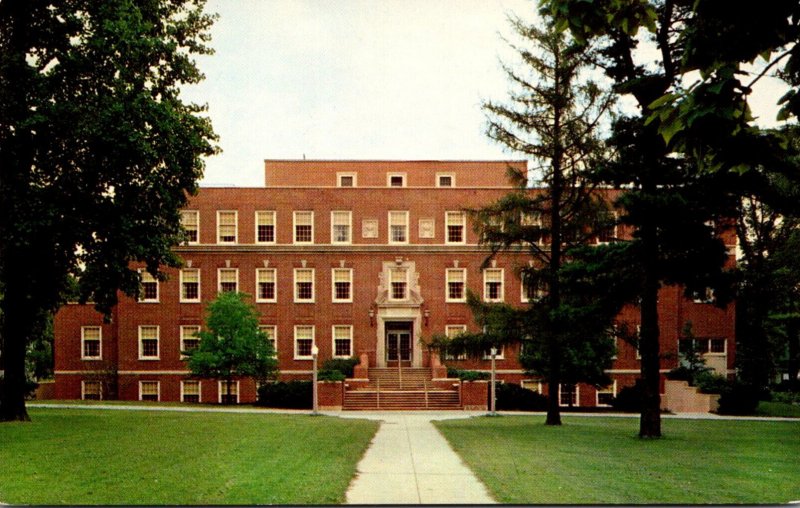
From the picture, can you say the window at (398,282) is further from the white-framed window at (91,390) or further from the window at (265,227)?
the white-framed window at (91,390)

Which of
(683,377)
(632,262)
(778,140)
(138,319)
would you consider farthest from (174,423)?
(683,377)

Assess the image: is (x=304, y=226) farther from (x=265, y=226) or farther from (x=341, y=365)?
(x=341, y=365)

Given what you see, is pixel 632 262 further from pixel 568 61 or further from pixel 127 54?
pixel 127 54

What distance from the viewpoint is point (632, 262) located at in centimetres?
1692

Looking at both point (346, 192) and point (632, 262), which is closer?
point (632, 262)

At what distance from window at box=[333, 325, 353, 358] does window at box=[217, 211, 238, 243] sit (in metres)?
6.37

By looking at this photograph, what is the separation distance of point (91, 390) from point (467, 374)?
53.4 ft

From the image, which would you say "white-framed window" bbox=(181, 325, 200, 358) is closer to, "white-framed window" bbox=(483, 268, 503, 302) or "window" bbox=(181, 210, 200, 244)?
"window" bbox=(181, 210, 200, 244)

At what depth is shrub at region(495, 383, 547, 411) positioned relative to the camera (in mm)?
35844

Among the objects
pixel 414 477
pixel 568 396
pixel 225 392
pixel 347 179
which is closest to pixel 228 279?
pixel 225 392

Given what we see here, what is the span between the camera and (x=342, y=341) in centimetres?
4222

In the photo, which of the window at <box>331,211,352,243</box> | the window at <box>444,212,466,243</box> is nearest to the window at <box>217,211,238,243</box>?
the window at <box>331,211,352,243</box>

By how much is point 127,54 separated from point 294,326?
85.1 ft

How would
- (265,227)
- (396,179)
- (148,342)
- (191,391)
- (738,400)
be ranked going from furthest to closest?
(396,179), (265,227), (148,342), (191,391), (738,400)
